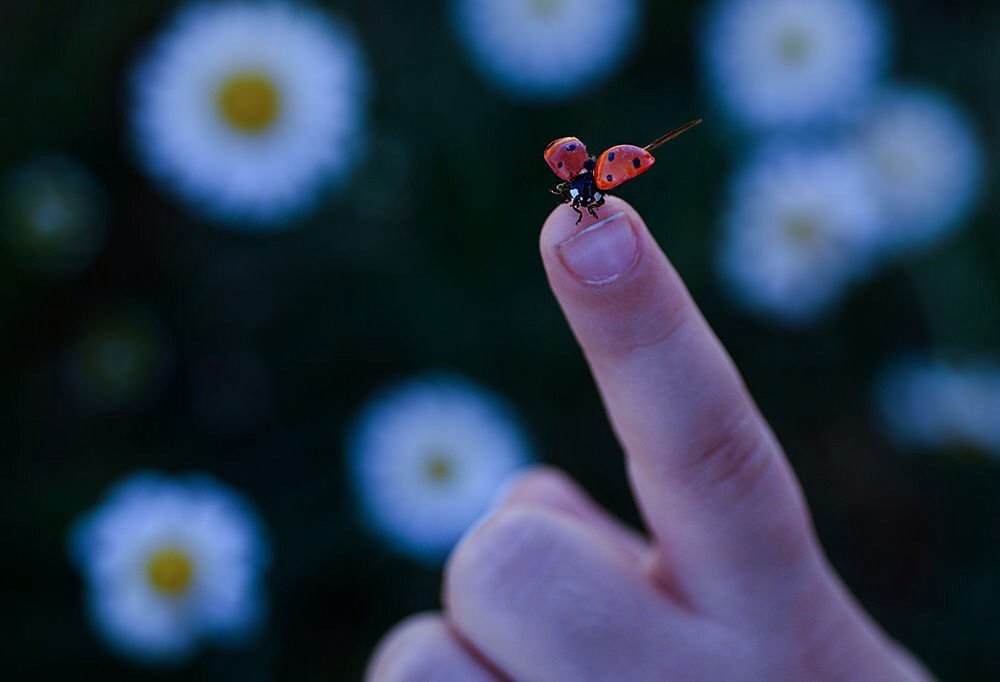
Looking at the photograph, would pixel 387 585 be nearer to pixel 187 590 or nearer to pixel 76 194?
pixel 187 590

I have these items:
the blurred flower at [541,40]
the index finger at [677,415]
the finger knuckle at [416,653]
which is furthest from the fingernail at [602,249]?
the blurred flower at [541,40]

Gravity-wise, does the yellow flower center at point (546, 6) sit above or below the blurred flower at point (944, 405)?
above

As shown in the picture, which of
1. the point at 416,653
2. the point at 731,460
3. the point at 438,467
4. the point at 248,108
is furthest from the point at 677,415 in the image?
the point at 248,108

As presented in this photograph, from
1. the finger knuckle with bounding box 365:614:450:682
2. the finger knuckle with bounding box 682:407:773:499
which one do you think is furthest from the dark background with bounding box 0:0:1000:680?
the finger knuckle with bounding box 682:407:773:499

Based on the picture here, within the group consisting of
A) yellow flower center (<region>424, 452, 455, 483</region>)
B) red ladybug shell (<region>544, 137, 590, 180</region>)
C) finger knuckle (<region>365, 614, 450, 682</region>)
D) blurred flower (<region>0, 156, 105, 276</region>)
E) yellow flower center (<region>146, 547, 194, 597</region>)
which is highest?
blurred flower (<region>0, 156, 105, 276</region>)

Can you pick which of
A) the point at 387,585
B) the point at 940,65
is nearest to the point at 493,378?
the point at 387,585

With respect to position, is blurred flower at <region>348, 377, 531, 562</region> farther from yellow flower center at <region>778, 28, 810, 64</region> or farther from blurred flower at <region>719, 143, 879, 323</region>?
yellow flower center at <region>778, 28, 810, 64</region>

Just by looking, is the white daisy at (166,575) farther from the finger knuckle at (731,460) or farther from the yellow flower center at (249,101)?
the finger knuckle at (731,460)
